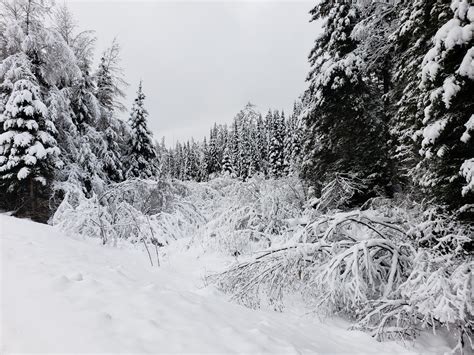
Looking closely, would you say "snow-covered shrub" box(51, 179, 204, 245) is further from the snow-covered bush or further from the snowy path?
the snowy path

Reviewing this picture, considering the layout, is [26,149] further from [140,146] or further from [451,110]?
[451,110]

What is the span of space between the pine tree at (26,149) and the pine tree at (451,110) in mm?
11979

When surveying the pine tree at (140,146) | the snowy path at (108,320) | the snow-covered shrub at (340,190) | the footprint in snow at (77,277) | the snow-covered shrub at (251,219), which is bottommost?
the snowy path at (108,320)

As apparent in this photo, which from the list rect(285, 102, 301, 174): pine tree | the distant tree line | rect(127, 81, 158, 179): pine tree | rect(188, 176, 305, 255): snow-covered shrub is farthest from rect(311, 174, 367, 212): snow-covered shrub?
rect(127, 81, 158, 179): pine tree

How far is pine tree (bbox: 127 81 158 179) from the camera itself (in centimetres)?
2050

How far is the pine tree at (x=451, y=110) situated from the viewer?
14.0 feet

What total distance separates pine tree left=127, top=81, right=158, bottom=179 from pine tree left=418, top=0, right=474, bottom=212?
17118 millimetres

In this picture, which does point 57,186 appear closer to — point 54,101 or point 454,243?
point 54,101

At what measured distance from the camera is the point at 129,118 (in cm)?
2186

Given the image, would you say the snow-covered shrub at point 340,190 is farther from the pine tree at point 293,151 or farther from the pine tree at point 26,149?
the pine tree at point 26,149

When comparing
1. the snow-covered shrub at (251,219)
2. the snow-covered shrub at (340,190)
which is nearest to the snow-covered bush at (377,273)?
the snow-covered shrub at (251,219)

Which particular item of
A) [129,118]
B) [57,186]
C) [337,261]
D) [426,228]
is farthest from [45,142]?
[426,228]

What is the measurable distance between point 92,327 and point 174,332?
24.7 inches

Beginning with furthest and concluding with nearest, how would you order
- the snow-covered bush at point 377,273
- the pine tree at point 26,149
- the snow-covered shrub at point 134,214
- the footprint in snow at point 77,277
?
1. the pine tree at point 26,149
2. the snow-covered shrub at point 134,214
3. the snow-covered bush at point 377,273
4. the footprint in snow at point 77,277
